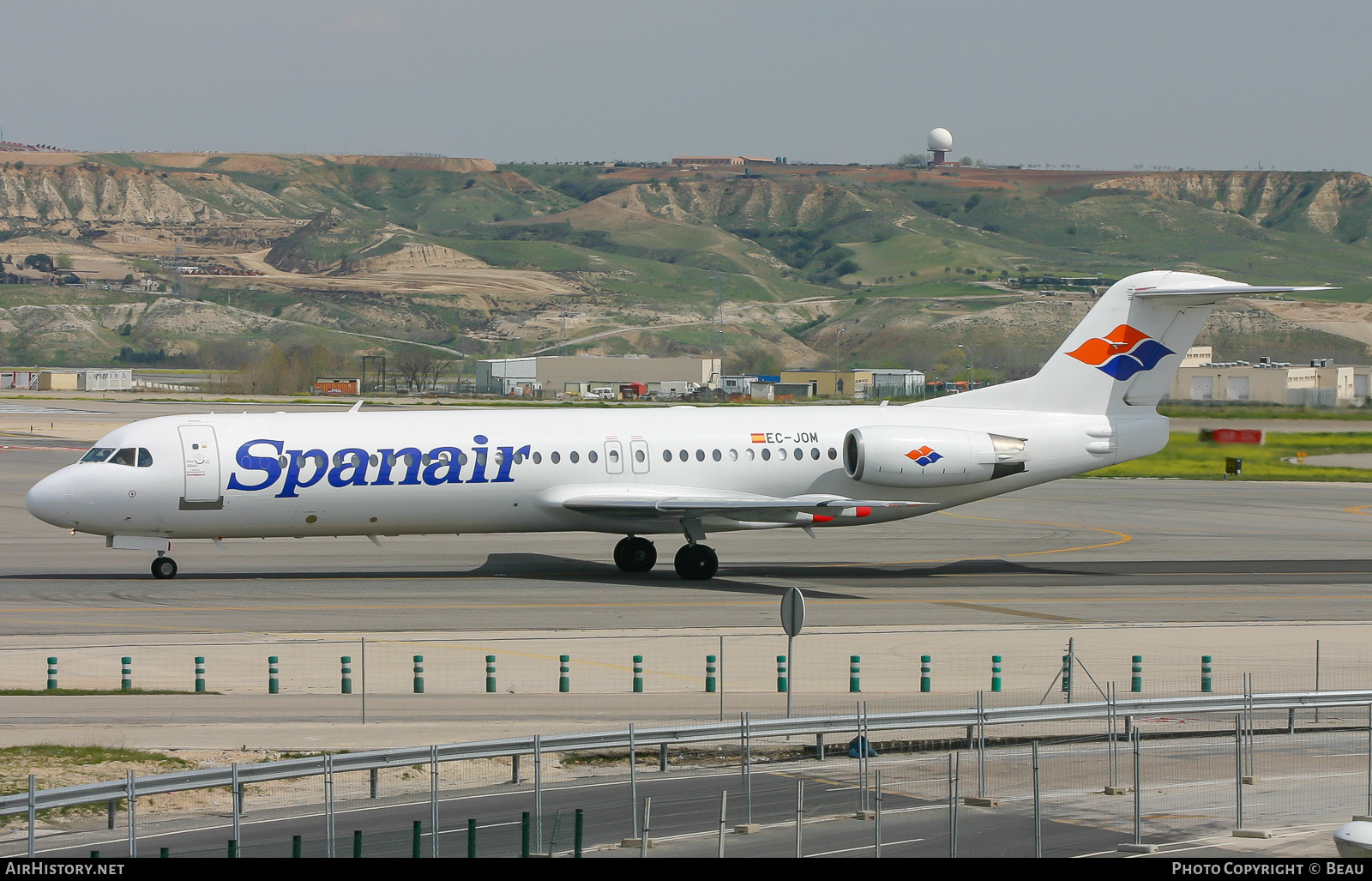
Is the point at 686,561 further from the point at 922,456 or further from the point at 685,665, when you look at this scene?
the point at 685,665

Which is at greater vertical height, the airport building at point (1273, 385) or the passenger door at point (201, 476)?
the airport building at point (1273, 385)

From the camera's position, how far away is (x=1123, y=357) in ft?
129

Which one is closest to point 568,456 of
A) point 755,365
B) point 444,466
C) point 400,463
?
point 444,466

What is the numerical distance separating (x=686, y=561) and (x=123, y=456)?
1394 cm

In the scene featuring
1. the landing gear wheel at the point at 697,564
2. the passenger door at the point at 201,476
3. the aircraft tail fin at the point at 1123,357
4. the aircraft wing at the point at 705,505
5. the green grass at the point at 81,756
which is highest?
the aircraft tail fin at the point at 1123,357

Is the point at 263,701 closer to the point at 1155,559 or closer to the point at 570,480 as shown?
the point at 570,480

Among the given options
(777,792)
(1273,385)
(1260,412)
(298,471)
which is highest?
(1273,385)

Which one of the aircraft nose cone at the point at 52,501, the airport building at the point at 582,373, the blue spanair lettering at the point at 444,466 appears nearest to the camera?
the aircraft nose cone at the point at 52,501

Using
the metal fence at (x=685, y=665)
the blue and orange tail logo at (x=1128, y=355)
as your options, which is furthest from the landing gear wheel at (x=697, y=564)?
the blue and orange tail logo at (x=1128, y=355)

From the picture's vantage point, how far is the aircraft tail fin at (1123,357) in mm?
39500

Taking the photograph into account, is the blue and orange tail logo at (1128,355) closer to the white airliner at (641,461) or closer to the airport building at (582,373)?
the white airliner at (641,461)

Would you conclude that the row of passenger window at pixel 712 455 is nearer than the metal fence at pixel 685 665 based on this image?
No

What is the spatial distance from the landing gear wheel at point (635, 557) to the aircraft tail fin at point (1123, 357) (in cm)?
1025

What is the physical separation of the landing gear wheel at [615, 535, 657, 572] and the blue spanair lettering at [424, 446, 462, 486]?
5.14 m
